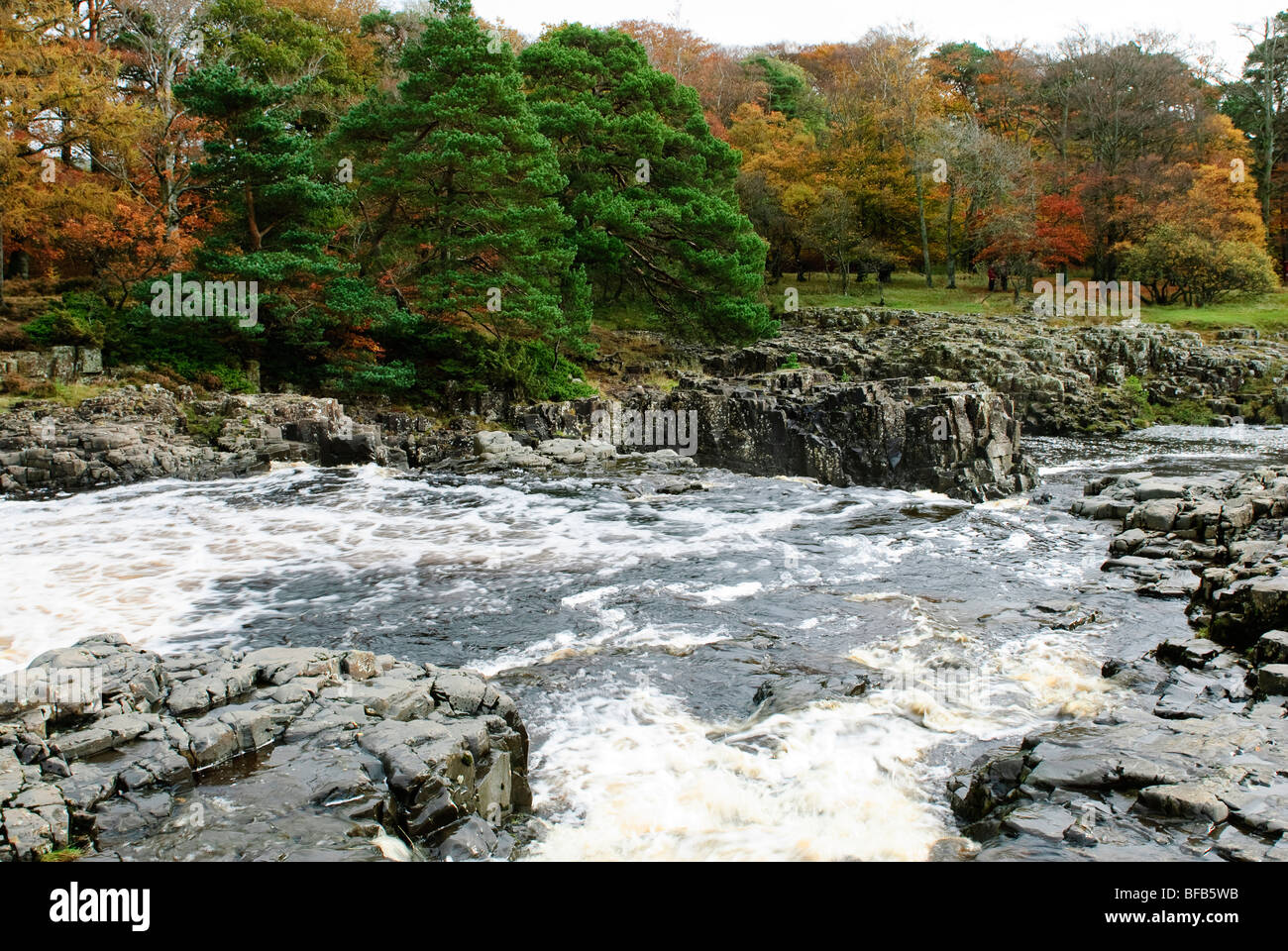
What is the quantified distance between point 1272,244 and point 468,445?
52124mm

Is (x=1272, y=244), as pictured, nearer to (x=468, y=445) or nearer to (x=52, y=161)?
(x=468, y=445)

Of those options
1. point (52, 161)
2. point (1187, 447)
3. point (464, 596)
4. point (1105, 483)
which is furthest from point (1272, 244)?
point (52, 161)

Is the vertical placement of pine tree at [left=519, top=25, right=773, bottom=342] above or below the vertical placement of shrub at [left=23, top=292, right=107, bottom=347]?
above

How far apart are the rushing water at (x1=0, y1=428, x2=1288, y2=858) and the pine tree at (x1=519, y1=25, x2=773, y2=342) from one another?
16.8 metres

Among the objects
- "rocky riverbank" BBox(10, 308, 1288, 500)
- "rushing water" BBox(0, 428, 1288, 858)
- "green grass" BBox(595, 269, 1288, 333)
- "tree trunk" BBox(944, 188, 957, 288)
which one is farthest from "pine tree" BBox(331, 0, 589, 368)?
"tree trunk" BBox(944, 188, 957, 288)

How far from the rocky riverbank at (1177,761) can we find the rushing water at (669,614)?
0.48 meters

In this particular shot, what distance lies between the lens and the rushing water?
6477mm

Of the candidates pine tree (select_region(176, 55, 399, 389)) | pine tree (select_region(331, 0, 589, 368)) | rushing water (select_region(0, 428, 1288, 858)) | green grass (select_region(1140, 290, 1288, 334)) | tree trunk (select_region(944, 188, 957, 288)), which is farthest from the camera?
tree trunk (select_region(944, 188, 957, 288))

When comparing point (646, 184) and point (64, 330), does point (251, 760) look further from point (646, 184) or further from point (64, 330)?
point (646, 184)

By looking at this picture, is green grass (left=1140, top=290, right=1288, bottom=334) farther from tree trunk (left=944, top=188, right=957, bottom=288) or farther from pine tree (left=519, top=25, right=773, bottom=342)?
pine tree (left=519, top=25, right=773, bottom=342)

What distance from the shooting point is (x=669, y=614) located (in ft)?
34.8

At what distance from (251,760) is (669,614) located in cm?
551

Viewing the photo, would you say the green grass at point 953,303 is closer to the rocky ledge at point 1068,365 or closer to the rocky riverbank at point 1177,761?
the rocky ledge at point 1068,365

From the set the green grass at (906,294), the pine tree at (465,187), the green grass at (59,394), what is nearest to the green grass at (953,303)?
the green grass at (906,294)
